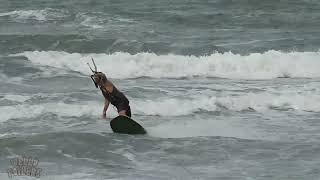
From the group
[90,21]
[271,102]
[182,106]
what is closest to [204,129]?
[182,106]

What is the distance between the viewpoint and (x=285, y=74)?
75.6ft

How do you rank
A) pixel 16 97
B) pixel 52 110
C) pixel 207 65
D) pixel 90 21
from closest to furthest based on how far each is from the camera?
pixel 52 110 → pixel 16 97 → pixel 207 65 → pixel 90 21

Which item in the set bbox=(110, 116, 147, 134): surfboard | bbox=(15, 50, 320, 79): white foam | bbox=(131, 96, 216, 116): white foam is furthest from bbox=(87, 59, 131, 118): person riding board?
bbox=(15, 50, 320, 79): white foam

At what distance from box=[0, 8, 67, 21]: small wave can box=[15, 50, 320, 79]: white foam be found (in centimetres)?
783

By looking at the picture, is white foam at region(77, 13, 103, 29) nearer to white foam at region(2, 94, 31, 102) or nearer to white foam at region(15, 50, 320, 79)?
white foam at region(15, 50, 320, 79)

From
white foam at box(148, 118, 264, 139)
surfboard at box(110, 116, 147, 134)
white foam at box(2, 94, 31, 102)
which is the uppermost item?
surfboard at box(110, 116, 147, 134)

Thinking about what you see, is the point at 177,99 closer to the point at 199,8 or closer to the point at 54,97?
the point at 54,97

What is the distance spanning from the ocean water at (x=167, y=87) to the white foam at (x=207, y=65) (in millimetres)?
39

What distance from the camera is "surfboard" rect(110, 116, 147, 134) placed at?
13.8 m

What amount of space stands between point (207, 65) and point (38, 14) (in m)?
12.4

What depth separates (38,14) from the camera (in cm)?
3328

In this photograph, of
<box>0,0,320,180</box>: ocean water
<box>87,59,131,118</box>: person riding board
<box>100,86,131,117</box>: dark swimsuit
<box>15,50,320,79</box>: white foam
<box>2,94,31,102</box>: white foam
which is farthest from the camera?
<box>15,50,320,79</box>: white foam

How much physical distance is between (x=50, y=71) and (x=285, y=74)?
7.96 m

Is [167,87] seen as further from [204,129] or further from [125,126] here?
[125,126]
